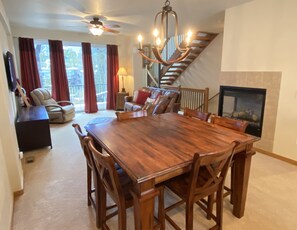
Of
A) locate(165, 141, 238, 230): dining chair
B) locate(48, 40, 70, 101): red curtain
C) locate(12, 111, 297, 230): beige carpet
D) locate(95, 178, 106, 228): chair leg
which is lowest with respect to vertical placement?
locate(12, 111, 297, 230): beige carpet

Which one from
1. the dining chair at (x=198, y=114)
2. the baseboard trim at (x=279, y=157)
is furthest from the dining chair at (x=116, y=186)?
the baseboard trim at (x=279, y=157)

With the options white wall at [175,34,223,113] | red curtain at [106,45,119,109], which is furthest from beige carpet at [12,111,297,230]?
red curtain at [106,45,119,109]

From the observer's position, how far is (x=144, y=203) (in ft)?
3.97

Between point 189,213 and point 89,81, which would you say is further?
point 89,81

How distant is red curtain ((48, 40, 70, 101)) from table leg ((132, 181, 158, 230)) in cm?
536

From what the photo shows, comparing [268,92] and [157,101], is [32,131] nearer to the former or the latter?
[157,101]

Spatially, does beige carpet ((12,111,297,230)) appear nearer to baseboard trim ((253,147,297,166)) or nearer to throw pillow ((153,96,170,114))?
baseboard trim ((253,147,297,166))

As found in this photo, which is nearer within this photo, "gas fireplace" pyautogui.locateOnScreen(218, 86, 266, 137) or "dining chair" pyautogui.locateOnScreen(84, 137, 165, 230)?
"dining chair" pyautogui.locateOnScreen(84, 137, 165, 230)

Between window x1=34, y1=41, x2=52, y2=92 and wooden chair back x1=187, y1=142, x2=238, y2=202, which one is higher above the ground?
window x1=34, y1=41, x2=52, y2=92

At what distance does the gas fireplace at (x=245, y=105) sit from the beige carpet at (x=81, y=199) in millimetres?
600

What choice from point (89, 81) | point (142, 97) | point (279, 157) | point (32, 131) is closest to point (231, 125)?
point (279, 157)

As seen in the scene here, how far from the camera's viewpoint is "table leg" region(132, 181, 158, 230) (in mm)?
1185

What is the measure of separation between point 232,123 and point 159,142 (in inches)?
35.6

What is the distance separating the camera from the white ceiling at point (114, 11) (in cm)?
318
